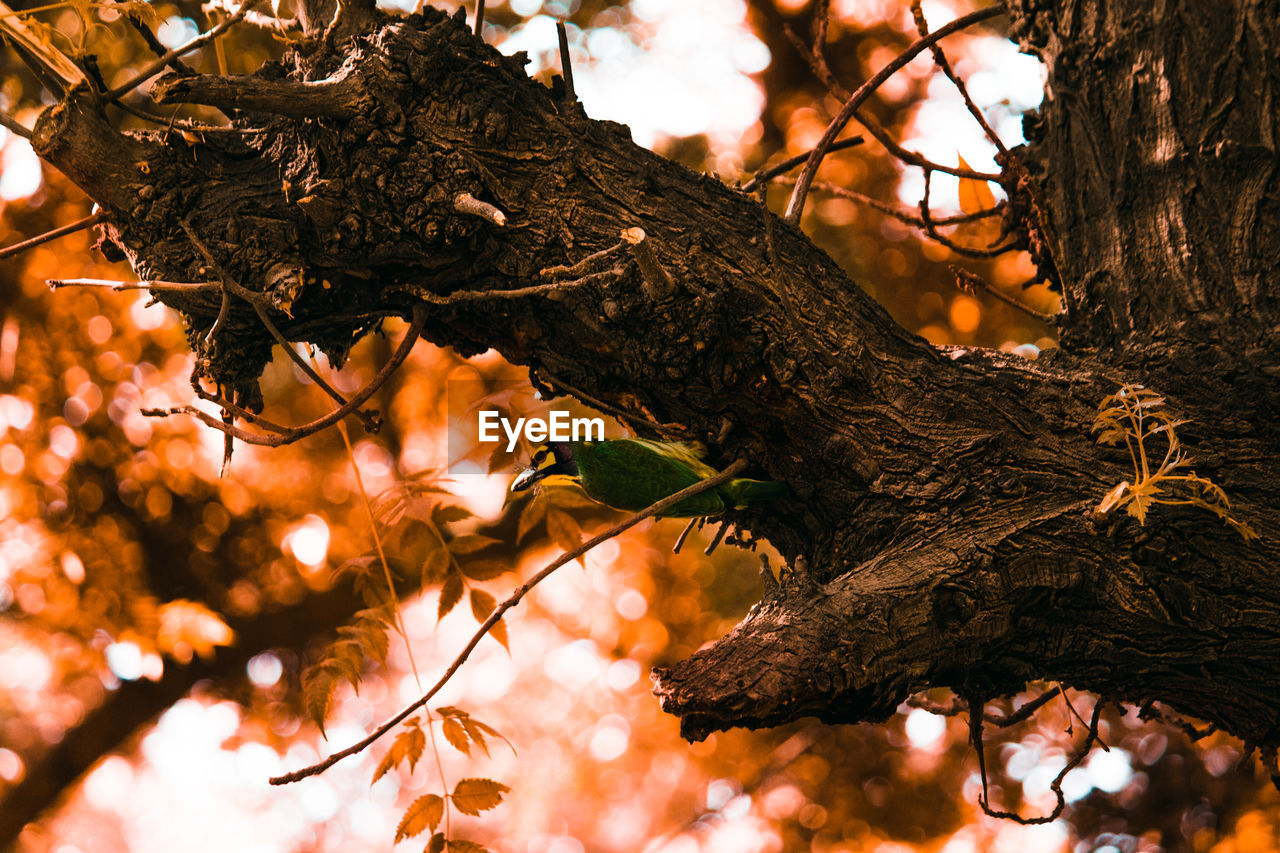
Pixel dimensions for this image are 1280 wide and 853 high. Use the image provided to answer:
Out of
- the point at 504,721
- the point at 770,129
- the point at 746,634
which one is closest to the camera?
the point at 746,634

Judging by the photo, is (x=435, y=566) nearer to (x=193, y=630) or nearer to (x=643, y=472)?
(x=643, y=472)

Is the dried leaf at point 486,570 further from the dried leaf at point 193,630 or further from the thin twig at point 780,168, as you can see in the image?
the dried leaf at point 193,630

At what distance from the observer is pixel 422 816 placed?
51.0 inches

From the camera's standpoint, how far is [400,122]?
1.13m

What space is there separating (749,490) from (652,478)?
147 mm

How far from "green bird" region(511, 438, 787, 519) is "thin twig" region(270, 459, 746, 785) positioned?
55 mm

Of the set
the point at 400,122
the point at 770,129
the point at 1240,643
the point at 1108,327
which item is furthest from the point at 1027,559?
the point at 770,129

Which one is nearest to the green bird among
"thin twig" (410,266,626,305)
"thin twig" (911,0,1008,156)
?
"thin twig" (410,266,626,305)

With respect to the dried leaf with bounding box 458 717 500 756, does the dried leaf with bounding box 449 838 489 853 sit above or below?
below

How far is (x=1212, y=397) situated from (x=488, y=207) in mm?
1095

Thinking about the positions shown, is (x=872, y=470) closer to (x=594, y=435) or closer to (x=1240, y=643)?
(x=1240, y=643)

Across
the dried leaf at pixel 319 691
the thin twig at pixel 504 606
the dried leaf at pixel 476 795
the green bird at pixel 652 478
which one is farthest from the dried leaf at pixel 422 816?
the green bird at pixel 652 478

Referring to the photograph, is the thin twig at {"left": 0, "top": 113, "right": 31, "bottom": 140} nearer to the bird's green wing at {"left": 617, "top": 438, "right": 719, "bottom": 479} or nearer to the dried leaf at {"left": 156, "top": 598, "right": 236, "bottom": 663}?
the bird's green wing at {"left": 617, "top": 438, "right": 719, "bottom": 479}

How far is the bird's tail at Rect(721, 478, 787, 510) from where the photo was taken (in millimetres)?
1214
